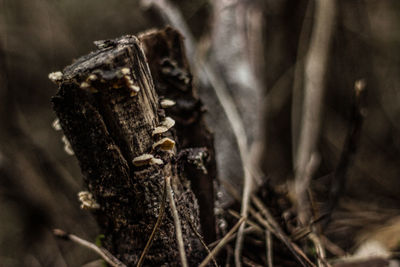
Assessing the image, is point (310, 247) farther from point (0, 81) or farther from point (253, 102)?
point (0, 81)

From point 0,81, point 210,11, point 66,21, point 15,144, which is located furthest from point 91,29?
point 210,11

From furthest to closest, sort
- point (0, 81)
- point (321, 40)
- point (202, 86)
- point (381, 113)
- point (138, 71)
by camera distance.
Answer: point (381, 113) < point (0, 81) < point (321, 40) < point (202, 86) < point (138, 71)

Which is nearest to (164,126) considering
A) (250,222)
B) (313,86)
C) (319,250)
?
(250,222)

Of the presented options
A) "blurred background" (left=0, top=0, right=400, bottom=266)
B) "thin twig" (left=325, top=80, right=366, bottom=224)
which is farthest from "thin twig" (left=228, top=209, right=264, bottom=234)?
"blurred background" (left=0, top=0, right=400, bottom=266)

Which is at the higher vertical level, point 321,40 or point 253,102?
point 321,40

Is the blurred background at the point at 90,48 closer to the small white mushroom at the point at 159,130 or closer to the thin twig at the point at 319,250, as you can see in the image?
the thin twig at the point at 319,250

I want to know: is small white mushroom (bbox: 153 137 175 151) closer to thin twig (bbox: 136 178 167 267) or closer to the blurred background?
thin twig (bbox: 136 178 167 267)

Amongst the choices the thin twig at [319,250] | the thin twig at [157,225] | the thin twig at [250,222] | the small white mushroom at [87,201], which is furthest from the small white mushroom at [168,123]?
the thin twig at [319,250]
